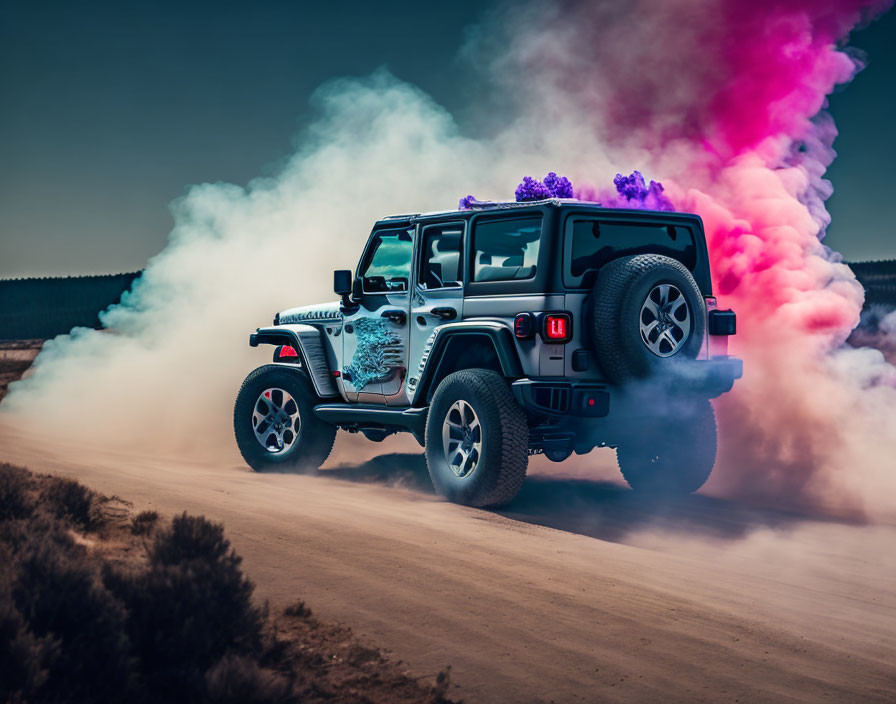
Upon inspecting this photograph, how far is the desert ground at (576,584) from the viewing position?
17.5ft

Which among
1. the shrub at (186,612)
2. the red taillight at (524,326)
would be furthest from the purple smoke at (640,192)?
the shrub at (186,612)

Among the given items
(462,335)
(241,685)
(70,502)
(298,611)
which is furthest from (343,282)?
(241,685)

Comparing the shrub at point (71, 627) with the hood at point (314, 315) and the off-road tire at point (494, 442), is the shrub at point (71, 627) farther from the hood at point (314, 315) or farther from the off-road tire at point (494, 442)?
the hood at point (314, 315)

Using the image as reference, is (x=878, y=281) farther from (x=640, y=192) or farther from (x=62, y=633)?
(x=62, y=633)

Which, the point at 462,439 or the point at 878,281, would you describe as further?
the point at 878,281

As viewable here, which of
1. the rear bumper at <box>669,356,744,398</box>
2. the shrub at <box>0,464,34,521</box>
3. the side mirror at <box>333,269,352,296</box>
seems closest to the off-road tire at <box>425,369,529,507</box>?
the rear bumper at <box>669,356,744,398</box>

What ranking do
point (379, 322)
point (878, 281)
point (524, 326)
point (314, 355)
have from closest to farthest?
point (524, 326) < point (379, 322) < point (314, 355) < point (878, 281)

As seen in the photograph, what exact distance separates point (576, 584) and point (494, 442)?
264cm

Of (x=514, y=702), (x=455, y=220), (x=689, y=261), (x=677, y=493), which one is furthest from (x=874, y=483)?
(x=514, y=702)

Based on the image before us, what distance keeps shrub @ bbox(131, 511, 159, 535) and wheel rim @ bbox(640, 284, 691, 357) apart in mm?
3964

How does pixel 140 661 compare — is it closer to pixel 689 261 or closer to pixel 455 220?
pixel 455 220

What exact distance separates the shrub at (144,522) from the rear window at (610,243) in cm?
376

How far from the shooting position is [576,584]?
665cm

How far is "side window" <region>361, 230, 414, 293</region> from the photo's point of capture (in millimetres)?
10766
